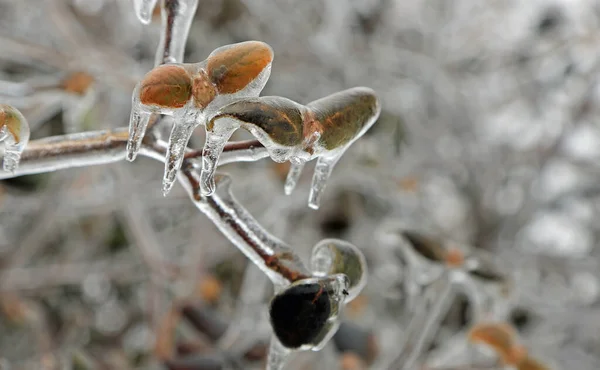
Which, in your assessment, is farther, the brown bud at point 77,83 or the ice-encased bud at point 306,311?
the brown bud at point 77,83

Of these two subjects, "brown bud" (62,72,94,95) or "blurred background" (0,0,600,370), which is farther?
"blurred background" (0,0,600,370)

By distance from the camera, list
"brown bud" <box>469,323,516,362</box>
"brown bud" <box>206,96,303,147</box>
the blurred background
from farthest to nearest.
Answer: the blurred background → "brown bud" <box>469,323,516,362</box> → "brown bud" <box>206,96,303,147</box>

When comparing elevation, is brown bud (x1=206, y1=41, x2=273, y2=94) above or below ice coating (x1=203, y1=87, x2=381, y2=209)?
above

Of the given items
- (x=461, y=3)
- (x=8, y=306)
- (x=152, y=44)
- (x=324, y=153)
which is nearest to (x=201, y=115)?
(x=324, y=153)

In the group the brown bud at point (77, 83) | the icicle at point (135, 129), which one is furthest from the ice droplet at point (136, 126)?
the brown bud at point (77, 83)

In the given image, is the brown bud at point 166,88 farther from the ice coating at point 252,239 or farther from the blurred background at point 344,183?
the blurred background at point 344,183

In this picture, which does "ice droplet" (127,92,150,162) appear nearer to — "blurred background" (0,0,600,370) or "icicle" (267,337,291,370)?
"icicle" (267,337,291,370)

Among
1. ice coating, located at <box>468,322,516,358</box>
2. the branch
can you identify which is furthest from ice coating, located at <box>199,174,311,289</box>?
ice coating, located at <box>468,322,516,358</box>
